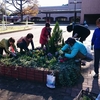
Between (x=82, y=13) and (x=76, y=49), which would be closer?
(x=76, y=49)

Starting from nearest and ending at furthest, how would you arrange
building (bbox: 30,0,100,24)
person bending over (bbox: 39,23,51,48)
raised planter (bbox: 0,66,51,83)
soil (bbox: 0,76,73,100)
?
soil (bbox: 0,76,73,100)
raised planter (bbox: 0,66,51,83)
person bending over (bbox: 39,23,51,48)
building (bbox: 30,0,100,24)

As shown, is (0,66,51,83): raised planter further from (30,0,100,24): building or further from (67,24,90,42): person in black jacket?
(30,0,100,24): building

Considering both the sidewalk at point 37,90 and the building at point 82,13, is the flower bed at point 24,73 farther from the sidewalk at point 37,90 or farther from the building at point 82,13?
the building at point 82,13

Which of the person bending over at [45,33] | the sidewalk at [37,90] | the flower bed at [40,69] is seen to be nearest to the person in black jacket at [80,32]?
the person bending over at [45,33]

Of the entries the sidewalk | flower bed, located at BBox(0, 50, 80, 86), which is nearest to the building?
flower bed, located at BBox(0, 50, 80, 86)

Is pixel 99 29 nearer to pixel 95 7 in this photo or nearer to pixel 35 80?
pixel 35 80

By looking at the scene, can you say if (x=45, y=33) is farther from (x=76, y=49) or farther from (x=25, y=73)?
(x=25, y=73)

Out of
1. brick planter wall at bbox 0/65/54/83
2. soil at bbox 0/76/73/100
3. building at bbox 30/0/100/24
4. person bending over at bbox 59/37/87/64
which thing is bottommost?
soil at bbox 0/76/73/100

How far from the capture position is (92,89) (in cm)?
357

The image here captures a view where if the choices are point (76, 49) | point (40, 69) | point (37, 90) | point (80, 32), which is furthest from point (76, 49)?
point (80, 32)

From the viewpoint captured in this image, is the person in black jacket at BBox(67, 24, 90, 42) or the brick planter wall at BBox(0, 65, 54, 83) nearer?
the brick planter wall at BBox(0, 65, 54, 83)

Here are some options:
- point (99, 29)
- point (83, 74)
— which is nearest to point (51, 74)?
point (83, 74)

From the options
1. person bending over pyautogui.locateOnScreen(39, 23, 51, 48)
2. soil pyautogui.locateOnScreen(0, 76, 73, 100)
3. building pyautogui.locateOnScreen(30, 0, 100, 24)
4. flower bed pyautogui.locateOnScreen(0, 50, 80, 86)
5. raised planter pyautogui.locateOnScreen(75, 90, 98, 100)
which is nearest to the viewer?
raised planter pyautogui.locateOnScreen(75, 90, 98, 100)

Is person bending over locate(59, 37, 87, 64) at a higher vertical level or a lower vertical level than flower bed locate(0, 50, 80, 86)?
higher
